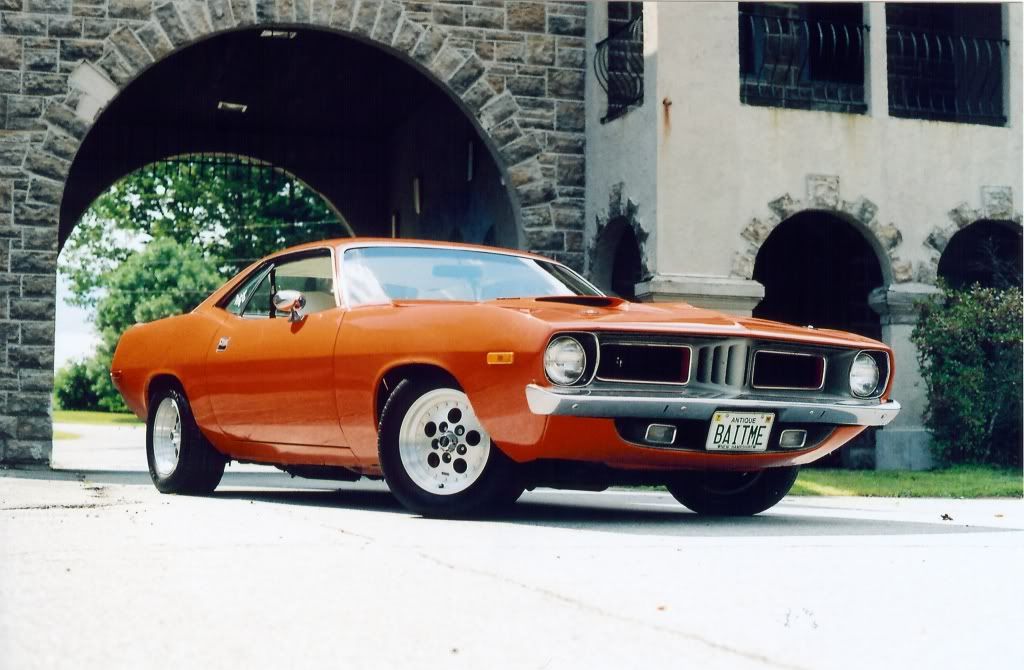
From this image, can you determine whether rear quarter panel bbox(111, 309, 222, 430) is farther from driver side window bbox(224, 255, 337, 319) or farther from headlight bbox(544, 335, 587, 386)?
headlight bbox(544, 335, 587, 386)

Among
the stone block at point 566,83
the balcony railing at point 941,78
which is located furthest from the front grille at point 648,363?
the balcony railing at point 941,78

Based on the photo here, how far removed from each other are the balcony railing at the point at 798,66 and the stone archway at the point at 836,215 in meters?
2.19

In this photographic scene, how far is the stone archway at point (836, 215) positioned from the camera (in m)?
12.6

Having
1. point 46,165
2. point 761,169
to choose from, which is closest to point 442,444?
point 761,169

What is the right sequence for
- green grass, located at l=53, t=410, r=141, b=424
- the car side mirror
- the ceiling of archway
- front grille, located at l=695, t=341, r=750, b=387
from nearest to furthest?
1. front grille, located at l=695, t=341, r=750, b=387
2. the car side mirror
3. the ceiling of archway
4. green grass, located at l=53, t=410, r=141, b=424

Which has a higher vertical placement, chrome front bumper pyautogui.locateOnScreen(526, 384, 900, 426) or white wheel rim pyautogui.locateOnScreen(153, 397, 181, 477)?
chrome front bumper pyautogui.locateOnScreen(526, 384, 900, 426)

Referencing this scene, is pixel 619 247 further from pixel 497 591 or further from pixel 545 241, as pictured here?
pixel 497 591

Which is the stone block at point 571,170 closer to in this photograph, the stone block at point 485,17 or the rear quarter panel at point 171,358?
the stone block at point 485,17

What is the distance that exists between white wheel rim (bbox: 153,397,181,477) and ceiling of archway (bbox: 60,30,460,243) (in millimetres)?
9481

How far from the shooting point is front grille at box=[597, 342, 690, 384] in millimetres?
6152

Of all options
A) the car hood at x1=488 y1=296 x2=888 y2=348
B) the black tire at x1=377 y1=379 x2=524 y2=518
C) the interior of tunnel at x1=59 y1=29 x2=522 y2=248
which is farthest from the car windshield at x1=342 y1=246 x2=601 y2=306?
the interior of tunnel at x1=59 y1=29 x2=522 y2=248

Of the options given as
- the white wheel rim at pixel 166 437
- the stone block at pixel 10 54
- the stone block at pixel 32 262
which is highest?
the stone block at pixel 10 54

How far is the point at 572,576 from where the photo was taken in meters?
4.50

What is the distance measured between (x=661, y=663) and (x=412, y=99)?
57.9 ft
